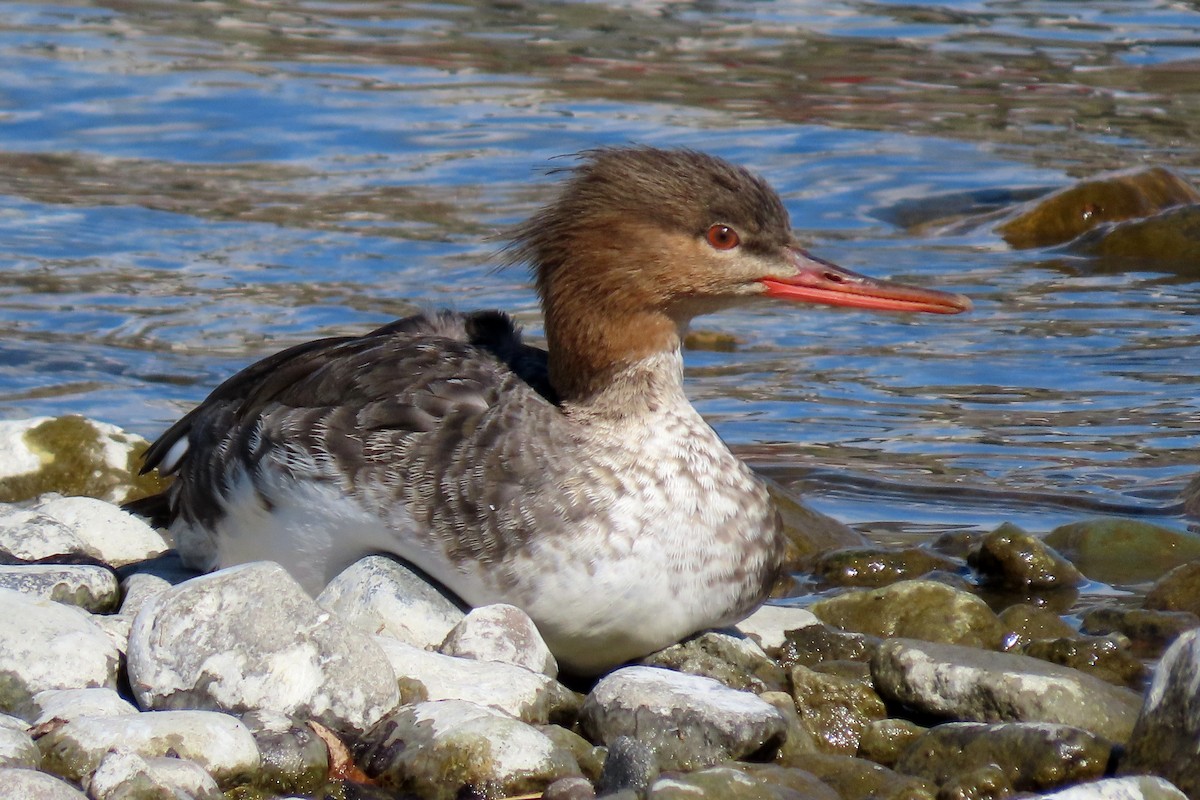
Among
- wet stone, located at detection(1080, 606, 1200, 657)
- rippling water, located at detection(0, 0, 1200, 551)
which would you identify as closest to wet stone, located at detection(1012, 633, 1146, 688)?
wet stone, located at detection(1080, 606, 1200, 657)

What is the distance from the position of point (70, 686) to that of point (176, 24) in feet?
56.0

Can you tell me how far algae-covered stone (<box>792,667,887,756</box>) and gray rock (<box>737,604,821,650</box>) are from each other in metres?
0.51

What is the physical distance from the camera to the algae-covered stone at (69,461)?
278 inches

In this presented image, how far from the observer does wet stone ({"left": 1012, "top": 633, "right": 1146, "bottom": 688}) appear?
5.34 m

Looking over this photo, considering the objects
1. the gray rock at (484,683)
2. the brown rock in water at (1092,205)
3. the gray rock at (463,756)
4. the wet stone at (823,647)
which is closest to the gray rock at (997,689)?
the wet stone at (823,647)

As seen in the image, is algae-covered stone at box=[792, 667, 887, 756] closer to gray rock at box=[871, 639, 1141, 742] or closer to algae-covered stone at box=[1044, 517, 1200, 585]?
gray rock at box=[871, 639, 1141, 742]

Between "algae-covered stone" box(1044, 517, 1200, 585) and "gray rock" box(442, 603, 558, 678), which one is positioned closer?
"gray rock" box(442, 603, 558, 678)

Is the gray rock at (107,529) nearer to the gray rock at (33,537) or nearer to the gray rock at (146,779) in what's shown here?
the gray rock at (33,537)

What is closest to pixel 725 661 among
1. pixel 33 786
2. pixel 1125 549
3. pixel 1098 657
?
pixel 1098 657

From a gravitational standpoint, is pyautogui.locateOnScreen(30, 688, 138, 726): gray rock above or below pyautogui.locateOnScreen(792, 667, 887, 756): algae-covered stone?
above

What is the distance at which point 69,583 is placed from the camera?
219 inches

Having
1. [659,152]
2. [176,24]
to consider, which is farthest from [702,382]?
[176,24]

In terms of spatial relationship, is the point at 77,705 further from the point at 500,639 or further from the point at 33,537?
the point at 33,537

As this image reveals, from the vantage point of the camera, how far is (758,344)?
1028 centimetres
